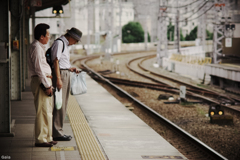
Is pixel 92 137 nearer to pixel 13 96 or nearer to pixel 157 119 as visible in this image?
pixel 157 119

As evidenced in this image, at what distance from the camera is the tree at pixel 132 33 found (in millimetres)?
65000

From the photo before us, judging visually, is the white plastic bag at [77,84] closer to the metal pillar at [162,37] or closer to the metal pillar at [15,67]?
the metal pillar at [15,67]

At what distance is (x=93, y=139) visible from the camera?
6996 millimetres

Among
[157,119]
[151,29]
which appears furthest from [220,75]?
[151,29]

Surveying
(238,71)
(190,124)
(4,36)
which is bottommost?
(190,124)

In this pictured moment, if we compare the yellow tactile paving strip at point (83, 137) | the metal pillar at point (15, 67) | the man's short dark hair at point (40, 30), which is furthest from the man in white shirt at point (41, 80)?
the metal pillar at point (15, 67)

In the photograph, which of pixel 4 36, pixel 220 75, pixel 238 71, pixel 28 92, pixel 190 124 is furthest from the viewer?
A: pixel 220 75

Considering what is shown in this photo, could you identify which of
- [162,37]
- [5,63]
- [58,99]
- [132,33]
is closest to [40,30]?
[58,99]

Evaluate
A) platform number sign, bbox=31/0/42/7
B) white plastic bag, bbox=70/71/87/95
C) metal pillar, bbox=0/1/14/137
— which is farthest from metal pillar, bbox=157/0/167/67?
metal pillar, bbox=0/1/14/137

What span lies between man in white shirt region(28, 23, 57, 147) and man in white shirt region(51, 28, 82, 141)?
197mm

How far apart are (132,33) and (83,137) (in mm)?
60128

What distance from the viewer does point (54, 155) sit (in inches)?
229

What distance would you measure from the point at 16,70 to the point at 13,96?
2.39 ft

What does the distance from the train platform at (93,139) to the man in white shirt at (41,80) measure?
0.41 metres
